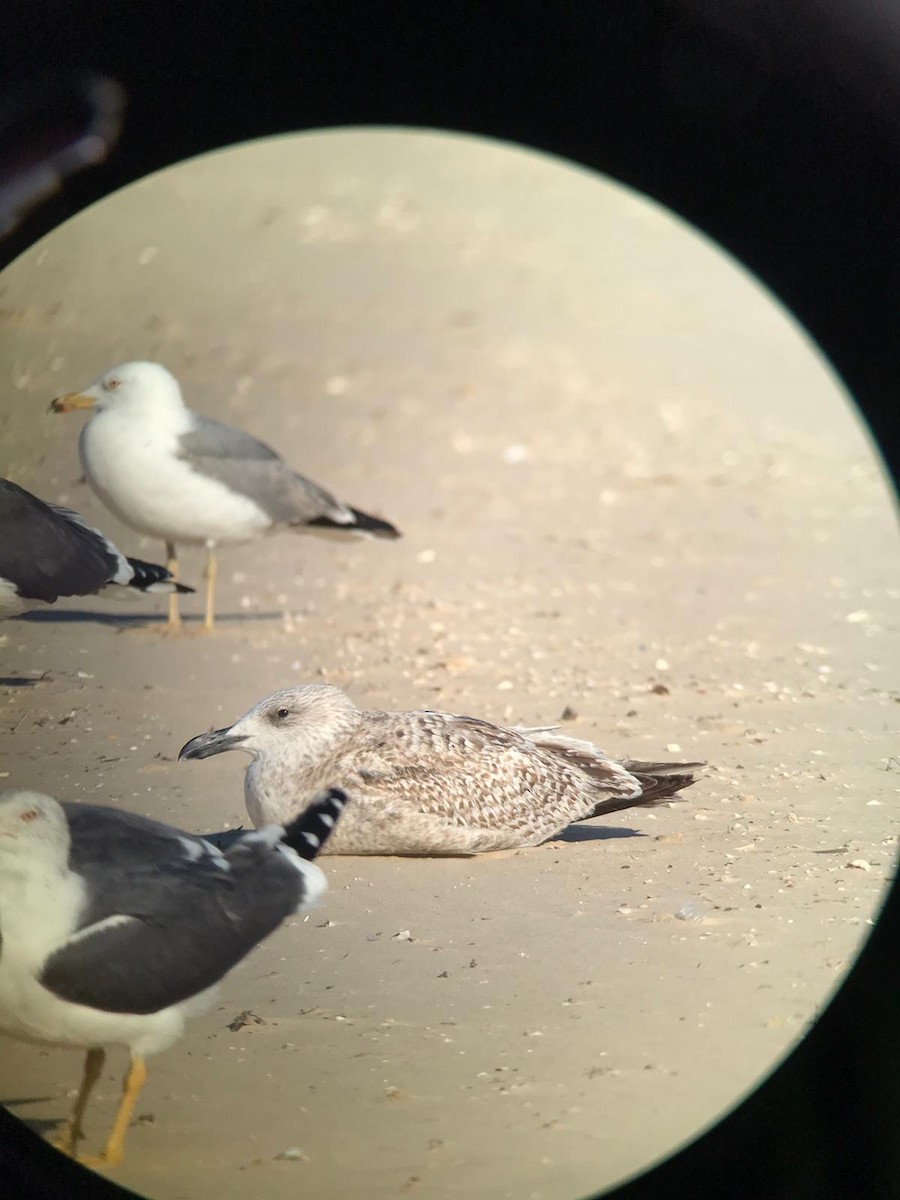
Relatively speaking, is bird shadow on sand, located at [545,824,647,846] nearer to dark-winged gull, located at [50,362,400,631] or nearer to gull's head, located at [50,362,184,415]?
dark-winged gull, located at [50,362,400,631]

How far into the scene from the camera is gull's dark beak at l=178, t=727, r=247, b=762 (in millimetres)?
2678

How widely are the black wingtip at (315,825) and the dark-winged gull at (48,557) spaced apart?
51 cm

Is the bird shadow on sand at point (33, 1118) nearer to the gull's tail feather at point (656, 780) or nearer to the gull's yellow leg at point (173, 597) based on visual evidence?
the gull's yellow leg at point (173, 597)

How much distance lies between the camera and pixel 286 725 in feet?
9.25

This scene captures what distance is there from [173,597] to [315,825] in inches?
20.7

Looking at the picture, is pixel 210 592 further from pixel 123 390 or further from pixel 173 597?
pixel 123 390

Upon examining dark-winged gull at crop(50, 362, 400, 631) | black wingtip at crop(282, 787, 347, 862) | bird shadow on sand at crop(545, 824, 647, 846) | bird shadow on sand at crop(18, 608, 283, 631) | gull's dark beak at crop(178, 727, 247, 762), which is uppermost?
dark-winged gull at crop(50, 362, 400, 631)

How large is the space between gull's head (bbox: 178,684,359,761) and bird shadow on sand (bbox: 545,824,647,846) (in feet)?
1.62

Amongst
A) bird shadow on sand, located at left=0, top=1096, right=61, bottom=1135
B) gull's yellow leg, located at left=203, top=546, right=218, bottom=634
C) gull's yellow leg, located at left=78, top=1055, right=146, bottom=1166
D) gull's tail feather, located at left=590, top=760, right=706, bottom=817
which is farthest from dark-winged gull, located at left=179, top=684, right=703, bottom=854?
bird shadow on sand, located at left=0, top=1096, right=61, bottom=1135

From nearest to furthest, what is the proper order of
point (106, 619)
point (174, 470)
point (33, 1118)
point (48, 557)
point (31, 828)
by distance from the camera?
point (31, 828)
point (33, 1118)
point (48, 557)
point (106, 619)
point (174, 470)

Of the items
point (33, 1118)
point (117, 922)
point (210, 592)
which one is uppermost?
point (210, 592)

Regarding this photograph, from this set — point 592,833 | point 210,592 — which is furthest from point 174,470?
point 592,833

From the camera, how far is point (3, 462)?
8.49 ft

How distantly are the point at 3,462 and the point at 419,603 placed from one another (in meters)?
2.10
